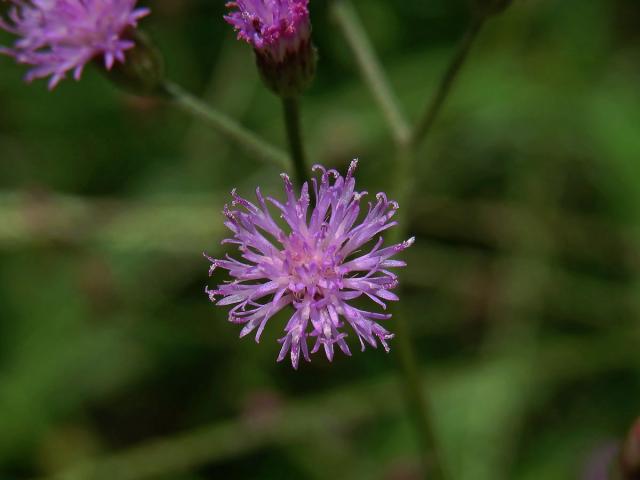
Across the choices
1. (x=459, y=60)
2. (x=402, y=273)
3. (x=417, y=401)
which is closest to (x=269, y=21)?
(x=459, y=60)

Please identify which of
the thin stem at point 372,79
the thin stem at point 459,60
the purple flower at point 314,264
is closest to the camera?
the purple flower at point 314,264

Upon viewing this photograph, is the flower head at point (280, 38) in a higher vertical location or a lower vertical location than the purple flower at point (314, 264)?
higher

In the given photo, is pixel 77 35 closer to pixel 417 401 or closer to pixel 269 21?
pixel 269 21

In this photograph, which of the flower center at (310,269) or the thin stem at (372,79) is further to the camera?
the thin stem at (372,79)

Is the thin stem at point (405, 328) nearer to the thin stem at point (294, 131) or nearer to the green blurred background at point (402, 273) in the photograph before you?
the thin stem at point (294, 131)

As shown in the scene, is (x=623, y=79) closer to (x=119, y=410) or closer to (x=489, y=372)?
(x=489, y=372)

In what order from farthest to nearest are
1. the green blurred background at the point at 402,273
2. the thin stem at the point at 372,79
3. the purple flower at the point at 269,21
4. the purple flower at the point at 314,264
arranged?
the green blurred background at the point at 402,273, the thin stem at the point at 372,79, the purple flower at the point at 269,21, the purple flower at the point at 314,264

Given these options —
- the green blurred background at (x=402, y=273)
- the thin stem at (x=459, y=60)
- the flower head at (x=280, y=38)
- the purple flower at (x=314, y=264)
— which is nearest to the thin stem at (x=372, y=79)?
the thin stem at (x=459, y=60)

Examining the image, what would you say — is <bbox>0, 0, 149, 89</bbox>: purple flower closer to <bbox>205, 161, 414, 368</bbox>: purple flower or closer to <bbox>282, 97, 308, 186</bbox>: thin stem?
<bbox>282, 97, 308, 186</bbox>: thin stem
